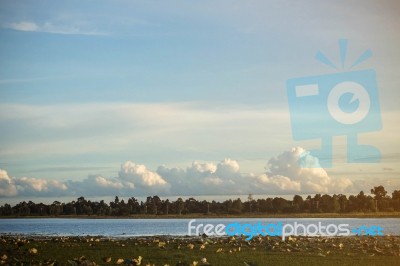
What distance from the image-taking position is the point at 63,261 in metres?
32.8

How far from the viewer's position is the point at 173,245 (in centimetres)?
4459

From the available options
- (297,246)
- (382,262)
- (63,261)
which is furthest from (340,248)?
(63,261)

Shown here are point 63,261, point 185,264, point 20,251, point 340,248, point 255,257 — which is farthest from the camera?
point 340,248

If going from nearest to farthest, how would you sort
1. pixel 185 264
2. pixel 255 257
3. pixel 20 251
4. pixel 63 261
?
pixel 185 264 < pixel 63 261 < pixel 255 257 < pixel 20 251

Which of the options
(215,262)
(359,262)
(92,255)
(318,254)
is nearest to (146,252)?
(92,255)

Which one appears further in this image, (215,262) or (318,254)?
(318,254)

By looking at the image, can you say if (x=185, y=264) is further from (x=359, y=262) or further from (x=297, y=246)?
(x=297, y=246)

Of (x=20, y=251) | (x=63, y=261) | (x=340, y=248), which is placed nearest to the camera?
(x=63, y=261)

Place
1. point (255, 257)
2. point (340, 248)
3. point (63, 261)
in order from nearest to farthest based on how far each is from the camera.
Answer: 1. point (63, 261)
2. point (255, 257)
3. point (340, 248)

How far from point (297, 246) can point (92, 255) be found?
15.9 meters

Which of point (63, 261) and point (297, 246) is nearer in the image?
point (63, 261)

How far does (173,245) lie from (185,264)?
550 inches

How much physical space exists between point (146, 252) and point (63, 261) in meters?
7.71

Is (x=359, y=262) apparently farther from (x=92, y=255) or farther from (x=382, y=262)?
(x=92, y=255)
